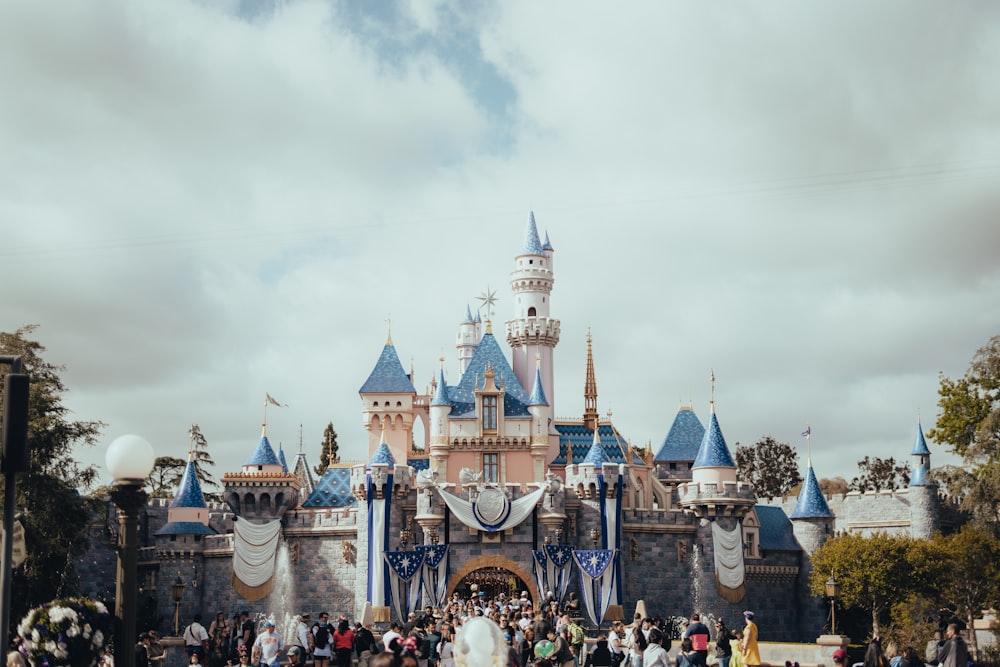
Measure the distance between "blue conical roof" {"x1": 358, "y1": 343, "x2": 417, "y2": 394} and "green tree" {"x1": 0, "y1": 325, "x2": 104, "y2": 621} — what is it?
1306cm

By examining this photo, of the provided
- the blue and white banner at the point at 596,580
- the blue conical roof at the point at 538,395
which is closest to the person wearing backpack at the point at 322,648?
the blue and white banner at the point at 596,580

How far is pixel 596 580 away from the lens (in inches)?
1547

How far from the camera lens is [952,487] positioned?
122 ft

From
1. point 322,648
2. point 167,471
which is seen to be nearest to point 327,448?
point 167,471

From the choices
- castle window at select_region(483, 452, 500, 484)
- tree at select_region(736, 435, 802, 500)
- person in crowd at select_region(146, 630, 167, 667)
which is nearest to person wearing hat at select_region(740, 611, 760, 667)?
person in crowd at select_region(146, 630, 167, 667)

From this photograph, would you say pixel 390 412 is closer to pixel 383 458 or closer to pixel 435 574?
pixel 383 458

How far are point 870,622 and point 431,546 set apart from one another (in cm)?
1692

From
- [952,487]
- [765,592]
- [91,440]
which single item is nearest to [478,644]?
[91,440]

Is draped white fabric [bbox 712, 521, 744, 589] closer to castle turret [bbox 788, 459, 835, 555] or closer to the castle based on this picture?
the castle

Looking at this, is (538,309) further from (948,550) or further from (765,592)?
(948,550)

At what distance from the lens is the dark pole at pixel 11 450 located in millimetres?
10617

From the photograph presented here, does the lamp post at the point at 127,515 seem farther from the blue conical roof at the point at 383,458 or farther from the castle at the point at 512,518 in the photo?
the blue conical roof at the point at 383,458

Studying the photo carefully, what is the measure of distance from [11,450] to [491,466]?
34.7 meters

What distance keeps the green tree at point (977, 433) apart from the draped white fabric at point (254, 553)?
21.2 metres
